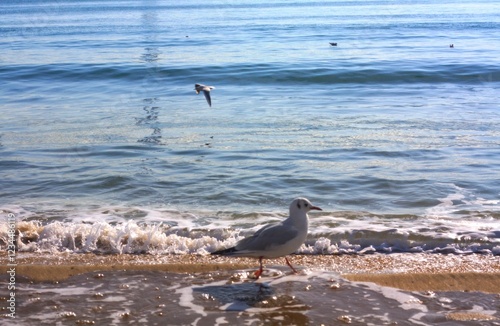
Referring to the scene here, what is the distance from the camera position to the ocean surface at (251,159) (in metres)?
7.27

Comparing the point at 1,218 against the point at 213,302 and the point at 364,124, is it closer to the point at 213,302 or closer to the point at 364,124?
the point at 213,302

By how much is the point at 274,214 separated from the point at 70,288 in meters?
3.09

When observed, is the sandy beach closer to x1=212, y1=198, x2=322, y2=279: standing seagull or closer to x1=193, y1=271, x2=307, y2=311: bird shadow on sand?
x1=193, y1=271, x2=307, y2=311: bird shadow on sand

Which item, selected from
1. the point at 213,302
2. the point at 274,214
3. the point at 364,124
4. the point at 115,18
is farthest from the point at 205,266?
the point at 115,18

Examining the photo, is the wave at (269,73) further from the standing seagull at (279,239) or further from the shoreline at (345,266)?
the standing seagull at (279,239)

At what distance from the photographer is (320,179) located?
9906 mm

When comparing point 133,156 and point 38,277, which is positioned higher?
point 133,156

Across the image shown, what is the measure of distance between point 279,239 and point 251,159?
5.14 m

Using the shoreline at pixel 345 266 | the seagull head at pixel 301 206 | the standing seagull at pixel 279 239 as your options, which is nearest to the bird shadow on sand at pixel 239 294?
the standing seagull at pixel 279 239

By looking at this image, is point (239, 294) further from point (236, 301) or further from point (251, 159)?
point (251, 159)

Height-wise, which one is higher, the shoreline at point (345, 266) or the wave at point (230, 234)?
the wave at point (230, 234)

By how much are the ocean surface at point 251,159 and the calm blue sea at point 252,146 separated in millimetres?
39

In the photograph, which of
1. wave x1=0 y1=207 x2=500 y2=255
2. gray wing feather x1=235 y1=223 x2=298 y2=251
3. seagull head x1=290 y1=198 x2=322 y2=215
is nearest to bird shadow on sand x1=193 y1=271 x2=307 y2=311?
gray wing feather x1=235 y1=223 x2=298 y2=251

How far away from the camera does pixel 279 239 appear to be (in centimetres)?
604
